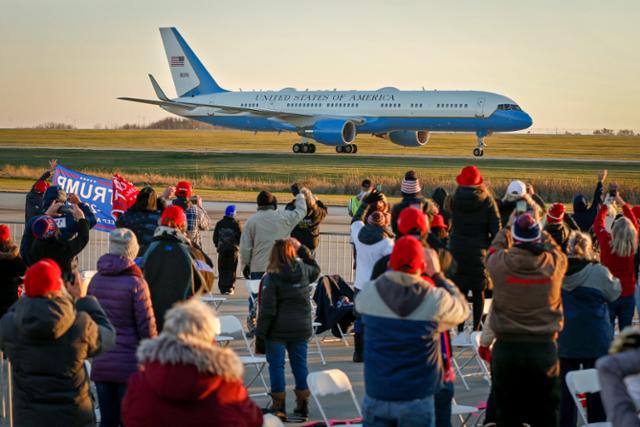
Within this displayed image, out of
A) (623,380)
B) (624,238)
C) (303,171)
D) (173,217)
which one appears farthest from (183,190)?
(303,171)

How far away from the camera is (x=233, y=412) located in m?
4.39

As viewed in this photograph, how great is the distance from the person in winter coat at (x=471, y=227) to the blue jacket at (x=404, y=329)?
4.20 meters

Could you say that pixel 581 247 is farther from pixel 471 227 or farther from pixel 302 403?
pixel 471 227

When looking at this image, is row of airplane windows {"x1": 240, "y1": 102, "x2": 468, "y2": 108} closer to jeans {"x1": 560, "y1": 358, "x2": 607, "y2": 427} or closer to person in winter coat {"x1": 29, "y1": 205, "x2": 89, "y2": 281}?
person in winter coat {"x1": 29, "y1": 205, "x2": 89, "y2": 281}

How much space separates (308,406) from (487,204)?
2743 millimetres

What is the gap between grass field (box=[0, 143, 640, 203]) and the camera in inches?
1429

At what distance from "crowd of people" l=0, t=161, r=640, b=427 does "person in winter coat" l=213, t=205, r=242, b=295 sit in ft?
13.2

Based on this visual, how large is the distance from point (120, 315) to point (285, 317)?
64.2 inches

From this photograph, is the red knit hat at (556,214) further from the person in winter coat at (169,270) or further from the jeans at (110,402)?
the jeans at (110,402)

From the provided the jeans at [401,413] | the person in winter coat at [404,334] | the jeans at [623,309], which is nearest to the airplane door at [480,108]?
the jeans at [623,309]

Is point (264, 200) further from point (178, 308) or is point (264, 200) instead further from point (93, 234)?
point (93, 234)

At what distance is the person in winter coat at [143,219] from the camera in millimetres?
9828

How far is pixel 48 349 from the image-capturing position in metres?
5.58

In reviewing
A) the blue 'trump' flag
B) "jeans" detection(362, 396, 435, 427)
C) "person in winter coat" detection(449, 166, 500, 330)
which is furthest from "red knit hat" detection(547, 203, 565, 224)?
the blue 'trump' flag
